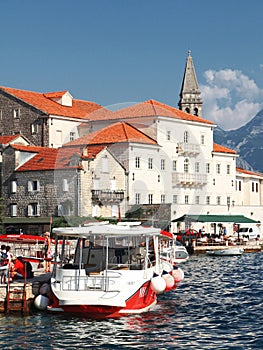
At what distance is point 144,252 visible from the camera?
105ft

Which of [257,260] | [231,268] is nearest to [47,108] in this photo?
[257,260]

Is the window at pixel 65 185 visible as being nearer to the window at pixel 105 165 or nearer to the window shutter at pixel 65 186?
the window shutter at pixel 65 186

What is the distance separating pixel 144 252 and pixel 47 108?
64339 millimetres

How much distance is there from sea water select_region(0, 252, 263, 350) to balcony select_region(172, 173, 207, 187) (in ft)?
166

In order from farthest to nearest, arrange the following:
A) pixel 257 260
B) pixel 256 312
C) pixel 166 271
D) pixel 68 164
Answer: pixel 68 164 → pixel 257 260 → pixel 166 271 → pixel 256 312

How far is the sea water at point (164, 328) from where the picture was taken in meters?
24.6

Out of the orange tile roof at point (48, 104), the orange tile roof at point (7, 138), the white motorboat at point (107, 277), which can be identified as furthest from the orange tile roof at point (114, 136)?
the white motorboat at point (107, 277)

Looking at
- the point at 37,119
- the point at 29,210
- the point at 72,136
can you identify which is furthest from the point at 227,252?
the point at 37,119

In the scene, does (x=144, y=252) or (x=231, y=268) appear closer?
(x=144, y=252)

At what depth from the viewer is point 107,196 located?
79188 mm

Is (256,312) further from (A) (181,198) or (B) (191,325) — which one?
(A) (181,198)

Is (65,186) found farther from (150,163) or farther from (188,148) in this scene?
(188,148)

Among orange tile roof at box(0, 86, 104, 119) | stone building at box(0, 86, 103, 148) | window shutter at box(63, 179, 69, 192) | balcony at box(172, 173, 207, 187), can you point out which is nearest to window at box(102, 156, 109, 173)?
window shutter at box(63, 179, 69, 192)

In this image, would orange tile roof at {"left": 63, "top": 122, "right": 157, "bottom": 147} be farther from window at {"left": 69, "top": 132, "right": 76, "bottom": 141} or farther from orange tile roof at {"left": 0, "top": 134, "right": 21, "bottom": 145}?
window at {"left": 69, "top": 132, "right": 76, "bottom": 141}
